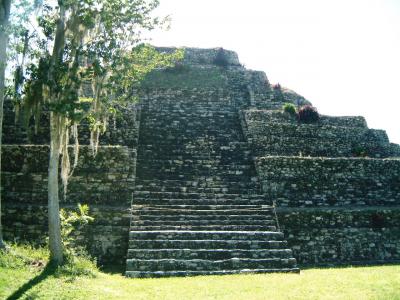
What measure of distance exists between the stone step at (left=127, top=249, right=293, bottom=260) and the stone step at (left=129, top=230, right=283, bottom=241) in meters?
0.61

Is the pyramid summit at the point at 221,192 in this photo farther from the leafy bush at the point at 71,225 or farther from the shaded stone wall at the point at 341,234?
the leafy bush at the point at 71,225

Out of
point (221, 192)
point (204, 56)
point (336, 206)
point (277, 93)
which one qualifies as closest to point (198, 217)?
point (221, 192)

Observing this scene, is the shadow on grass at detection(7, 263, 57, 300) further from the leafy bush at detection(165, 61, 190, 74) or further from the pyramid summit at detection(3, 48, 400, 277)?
the leafy bush at detection(165, 61, 190, 74)

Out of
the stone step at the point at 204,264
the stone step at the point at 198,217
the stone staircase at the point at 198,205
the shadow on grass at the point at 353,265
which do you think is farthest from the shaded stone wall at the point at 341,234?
the stone step at the point at 204,264

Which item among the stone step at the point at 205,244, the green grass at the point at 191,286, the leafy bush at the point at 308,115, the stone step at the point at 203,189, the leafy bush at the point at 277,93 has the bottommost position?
A: the green grass at the point at 191,286

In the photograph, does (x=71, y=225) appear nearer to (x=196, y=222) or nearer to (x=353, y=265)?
(x=196, y=222)

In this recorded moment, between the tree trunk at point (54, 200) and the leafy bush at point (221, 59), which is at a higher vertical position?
the leafy bush at point (221, 59)

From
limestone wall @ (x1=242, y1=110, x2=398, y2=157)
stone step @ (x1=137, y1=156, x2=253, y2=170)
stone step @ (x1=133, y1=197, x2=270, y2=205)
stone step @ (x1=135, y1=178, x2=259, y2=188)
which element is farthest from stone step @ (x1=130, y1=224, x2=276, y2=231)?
limestone wall @ (x1=242, y1=110, x2=398, y2=157)

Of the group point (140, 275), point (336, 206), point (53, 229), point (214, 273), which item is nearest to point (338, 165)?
point (336, 206)

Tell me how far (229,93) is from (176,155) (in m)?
8.68

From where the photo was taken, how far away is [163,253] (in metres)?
11.4

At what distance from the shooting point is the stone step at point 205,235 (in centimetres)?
1200

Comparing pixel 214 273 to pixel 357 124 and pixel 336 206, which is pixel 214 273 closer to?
pixel 336 206

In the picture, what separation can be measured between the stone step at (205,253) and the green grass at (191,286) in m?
0.96
